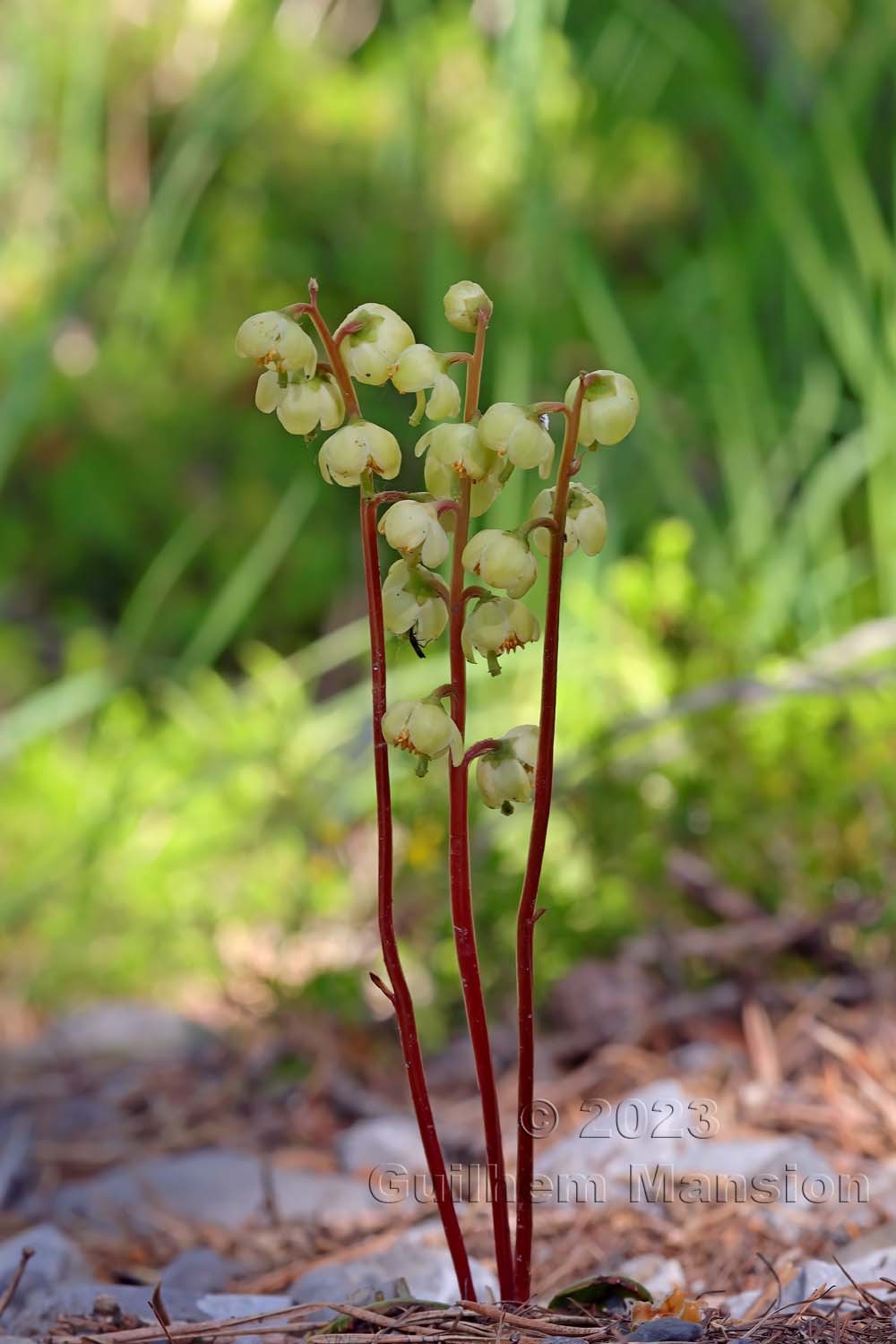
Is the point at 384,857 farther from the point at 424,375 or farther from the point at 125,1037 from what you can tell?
the point at 125,1037

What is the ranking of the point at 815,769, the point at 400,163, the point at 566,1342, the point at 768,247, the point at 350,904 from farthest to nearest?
the point at 400,163
the point at 768,247
the point at 350,904
the point at 815,769
the point at 566,1342

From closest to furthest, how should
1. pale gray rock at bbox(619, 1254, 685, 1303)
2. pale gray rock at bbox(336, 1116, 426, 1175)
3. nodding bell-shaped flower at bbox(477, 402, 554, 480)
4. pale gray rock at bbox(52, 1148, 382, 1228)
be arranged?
nodding bell-shaped flower at bbox(477, 402, 554, 480), pale gray rock at bbox(619, 1254, 685, 1303), pale gray rock at bbox(52, 1148, 382, 1228), pale gray rock at bbox(336, 1116, 426, 1175)

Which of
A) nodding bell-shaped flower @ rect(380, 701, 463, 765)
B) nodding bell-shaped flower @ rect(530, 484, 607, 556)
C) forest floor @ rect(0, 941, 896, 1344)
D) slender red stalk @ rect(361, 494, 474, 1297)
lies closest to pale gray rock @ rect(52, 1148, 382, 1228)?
forest floor @ rect(0, 941, 896, 1344)

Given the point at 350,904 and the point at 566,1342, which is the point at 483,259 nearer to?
the point at 350,904

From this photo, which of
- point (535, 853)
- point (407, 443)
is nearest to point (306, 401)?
point (535, 853)

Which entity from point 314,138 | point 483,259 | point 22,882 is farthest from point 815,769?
point 314,138

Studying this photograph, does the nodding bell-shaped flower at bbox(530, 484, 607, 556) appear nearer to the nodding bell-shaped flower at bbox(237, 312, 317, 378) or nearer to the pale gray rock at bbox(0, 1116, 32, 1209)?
the nodding bell-shaped flower at bbox(237, 312, 317, 378)

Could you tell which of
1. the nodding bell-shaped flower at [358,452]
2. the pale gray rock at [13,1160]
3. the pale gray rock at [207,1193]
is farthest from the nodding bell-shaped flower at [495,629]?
the pale gray rock at [13,1160]
